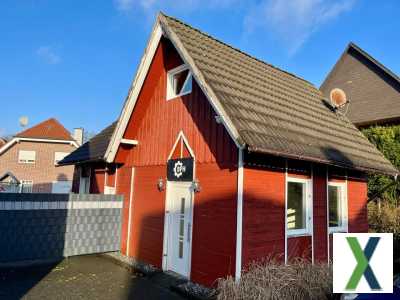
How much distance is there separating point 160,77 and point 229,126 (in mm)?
4100

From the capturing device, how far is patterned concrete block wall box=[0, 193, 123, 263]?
8289 mm

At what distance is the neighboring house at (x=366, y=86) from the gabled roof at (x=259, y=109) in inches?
403

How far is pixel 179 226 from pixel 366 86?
1936 centimetres

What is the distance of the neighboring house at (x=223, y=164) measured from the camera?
6.47 metres

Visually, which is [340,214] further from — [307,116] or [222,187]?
[222,187]

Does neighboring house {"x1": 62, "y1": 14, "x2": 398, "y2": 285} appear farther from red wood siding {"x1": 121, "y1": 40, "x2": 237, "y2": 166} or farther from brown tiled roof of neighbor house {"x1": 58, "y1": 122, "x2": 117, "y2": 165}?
brown tiled roof of neighbor house {"x1": 58, "y1": 122, "x2": 117, "y2": 165}

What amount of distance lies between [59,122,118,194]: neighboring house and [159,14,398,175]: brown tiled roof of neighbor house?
4607 mm

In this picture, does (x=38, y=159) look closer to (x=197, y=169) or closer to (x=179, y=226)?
(x=179, y=226)

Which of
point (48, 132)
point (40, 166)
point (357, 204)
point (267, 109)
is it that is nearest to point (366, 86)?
point (357, 204)

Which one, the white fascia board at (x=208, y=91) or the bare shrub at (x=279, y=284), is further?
the white fascia board at (x=208, y=91)

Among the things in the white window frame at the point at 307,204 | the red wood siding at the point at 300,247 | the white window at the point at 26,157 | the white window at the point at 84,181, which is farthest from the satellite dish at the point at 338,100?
the white window at the point at 26,157

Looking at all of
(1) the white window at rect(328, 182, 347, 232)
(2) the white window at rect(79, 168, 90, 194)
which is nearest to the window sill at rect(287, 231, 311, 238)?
(1) the white window at rect(328, 182, 347, 232)

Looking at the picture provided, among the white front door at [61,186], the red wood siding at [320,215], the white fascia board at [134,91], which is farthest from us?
the white front door at [61,186]

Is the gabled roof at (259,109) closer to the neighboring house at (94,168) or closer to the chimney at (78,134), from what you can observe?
the neighboring house at (94,168)
